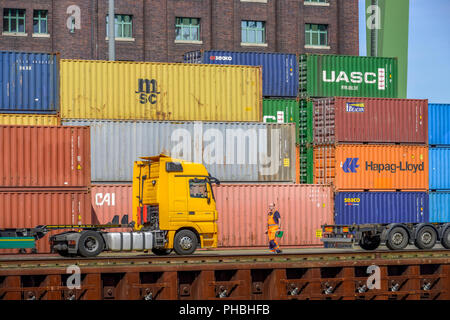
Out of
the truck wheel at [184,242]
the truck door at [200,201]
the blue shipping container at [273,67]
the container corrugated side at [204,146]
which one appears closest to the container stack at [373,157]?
the container corrugated side at [204,146]

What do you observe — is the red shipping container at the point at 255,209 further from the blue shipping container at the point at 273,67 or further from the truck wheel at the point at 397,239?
the blue shipping container at the point at 273,67

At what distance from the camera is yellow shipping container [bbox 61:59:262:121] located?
110ft

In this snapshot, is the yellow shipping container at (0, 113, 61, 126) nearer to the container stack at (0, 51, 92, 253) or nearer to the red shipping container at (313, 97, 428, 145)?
the container stack at (0, 51, 92, 253)

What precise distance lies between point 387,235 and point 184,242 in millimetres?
8214

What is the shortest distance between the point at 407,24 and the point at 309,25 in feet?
38.1

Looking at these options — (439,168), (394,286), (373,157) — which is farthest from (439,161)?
(394,286)

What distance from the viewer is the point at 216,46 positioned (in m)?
62.3

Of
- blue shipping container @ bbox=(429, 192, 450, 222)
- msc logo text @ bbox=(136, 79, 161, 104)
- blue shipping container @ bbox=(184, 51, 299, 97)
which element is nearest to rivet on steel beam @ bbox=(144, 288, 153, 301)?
msc logo text @ bbox=(136, 79, 161, 104)

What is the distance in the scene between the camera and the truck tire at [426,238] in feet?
101
